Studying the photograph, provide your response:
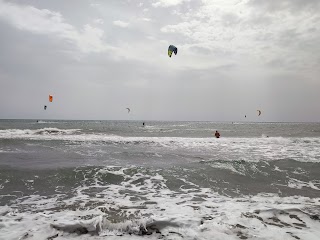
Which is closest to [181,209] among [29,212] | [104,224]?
[104,224]

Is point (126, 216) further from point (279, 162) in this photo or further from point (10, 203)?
point (279, 162)

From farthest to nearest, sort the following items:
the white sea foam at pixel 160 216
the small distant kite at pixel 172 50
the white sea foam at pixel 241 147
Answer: the small distant kite at pixel 172 50 → the white sea foam at pixel 241 147 → the white sea foam at pixel 160 216

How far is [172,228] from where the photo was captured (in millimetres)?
4719

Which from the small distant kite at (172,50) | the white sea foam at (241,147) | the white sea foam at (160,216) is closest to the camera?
the white sea foam at (160,216)

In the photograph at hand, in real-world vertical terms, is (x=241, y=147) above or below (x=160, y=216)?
below

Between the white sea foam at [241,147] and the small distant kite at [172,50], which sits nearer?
the white sea foam at [241,147]

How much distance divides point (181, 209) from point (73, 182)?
435cm

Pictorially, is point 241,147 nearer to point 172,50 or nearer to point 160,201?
point 172,50

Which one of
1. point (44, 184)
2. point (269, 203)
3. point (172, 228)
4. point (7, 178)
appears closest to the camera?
point (172, 228)

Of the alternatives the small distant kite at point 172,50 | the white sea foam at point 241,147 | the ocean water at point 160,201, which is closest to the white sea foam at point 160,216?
the ocean water at point 160,201

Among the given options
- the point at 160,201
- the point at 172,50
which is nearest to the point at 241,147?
the point at 172,50

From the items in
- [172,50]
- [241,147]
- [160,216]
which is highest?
[172,50]

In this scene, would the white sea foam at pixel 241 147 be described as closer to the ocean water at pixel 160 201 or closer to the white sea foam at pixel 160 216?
the ocean water at pixel 160 201

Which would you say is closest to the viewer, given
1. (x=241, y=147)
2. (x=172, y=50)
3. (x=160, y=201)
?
(x=160, y=201)
